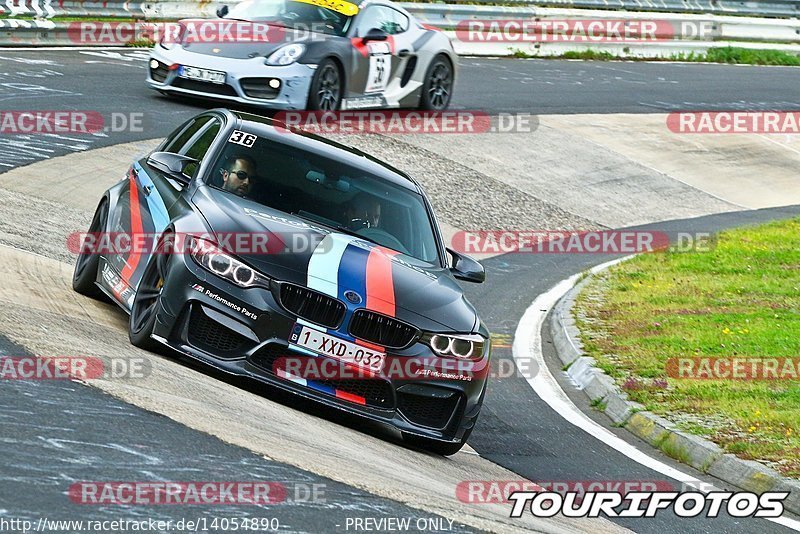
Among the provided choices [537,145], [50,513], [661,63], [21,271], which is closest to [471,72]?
[537,145]

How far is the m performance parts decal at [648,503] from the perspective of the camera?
6871 mm

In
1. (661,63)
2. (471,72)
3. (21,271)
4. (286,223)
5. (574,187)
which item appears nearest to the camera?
(286,223)

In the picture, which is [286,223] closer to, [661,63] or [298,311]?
[298,311]

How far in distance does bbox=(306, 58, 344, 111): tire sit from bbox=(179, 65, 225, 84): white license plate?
3.71 ft

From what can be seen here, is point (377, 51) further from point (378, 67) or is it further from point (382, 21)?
point (382, 21)

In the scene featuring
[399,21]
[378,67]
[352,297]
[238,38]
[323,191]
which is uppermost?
[399,21]

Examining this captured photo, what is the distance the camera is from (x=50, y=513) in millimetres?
4648

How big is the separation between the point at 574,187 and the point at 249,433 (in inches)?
515

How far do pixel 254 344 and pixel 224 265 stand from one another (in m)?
0.47

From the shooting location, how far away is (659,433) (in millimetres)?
8938

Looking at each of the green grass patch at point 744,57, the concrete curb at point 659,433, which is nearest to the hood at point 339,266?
the concrete curb at point 659,433

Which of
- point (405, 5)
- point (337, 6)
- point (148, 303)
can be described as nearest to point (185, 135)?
point (148, 303)

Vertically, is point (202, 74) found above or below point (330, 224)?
above

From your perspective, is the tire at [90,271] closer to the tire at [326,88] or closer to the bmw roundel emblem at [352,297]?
the bmw roundel emblem at [352,297]
